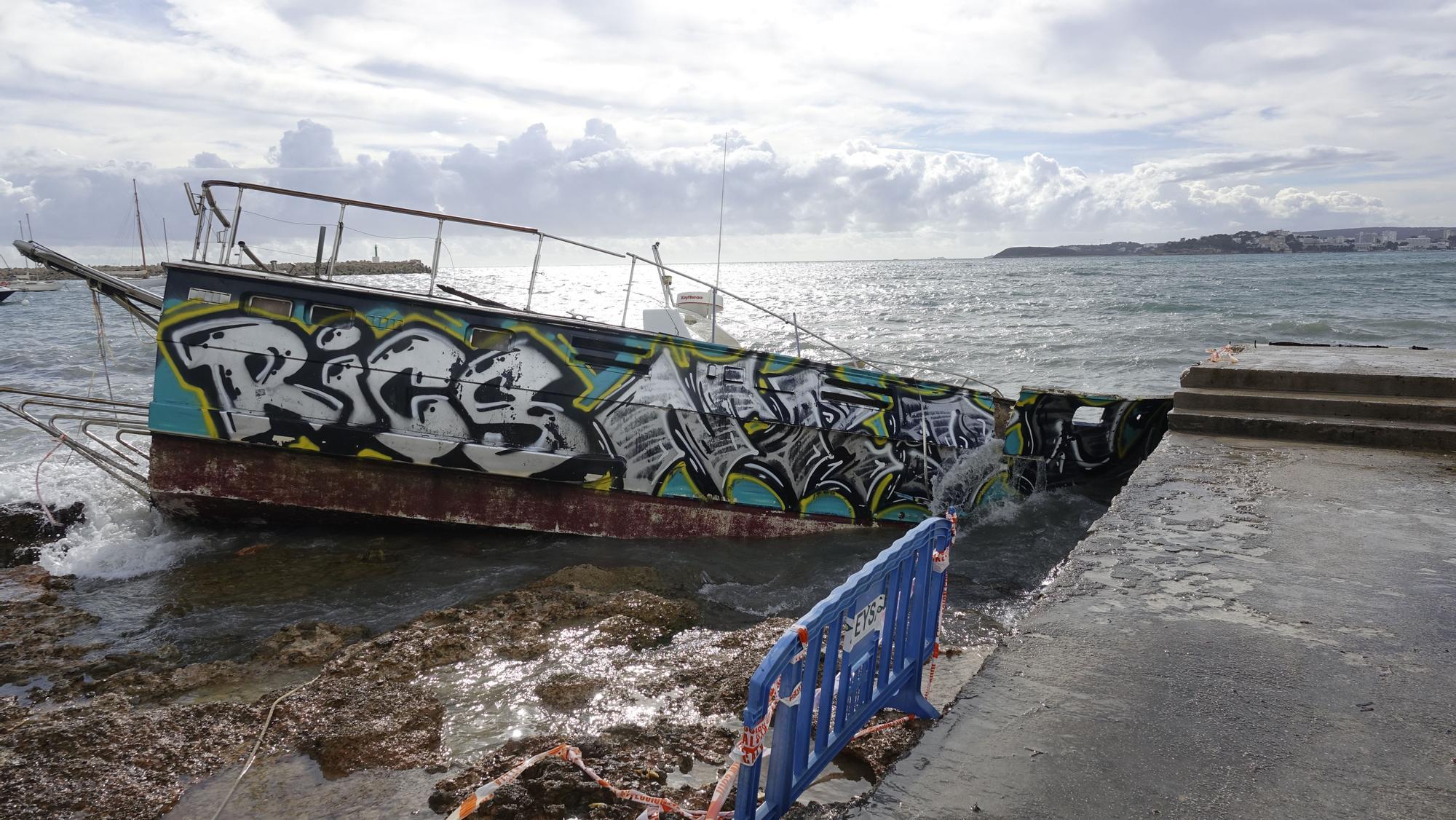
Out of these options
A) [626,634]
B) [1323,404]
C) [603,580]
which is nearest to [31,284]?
[603,580]

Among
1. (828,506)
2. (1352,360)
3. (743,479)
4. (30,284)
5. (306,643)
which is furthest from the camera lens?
(30,284)

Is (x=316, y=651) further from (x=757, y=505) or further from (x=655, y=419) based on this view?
(x=757, y=505)

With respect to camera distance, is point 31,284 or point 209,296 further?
point 31,284

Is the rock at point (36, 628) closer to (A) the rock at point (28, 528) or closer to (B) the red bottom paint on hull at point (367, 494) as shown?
(A) the rock at point (28, 528)

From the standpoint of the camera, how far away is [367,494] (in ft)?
29.2

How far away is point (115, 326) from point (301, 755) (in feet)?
130

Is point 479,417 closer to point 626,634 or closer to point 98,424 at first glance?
point 626,634

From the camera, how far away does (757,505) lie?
9547mm

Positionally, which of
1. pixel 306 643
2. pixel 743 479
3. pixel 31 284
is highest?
pixel 743 479

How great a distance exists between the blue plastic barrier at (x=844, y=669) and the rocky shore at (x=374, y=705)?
0.35 meters

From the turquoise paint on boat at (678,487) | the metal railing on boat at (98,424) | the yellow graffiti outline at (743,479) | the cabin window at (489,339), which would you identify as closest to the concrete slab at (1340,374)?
the yellow graffiti outline at (743,479)

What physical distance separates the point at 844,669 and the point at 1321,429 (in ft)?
23.2

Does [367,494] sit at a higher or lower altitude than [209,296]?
lower

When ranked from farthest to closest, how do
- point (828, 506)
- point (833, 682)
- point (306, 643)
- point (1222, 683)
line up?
point (828, 506) < point (306, 643) < point (1222, 683) < point (833, 682)
